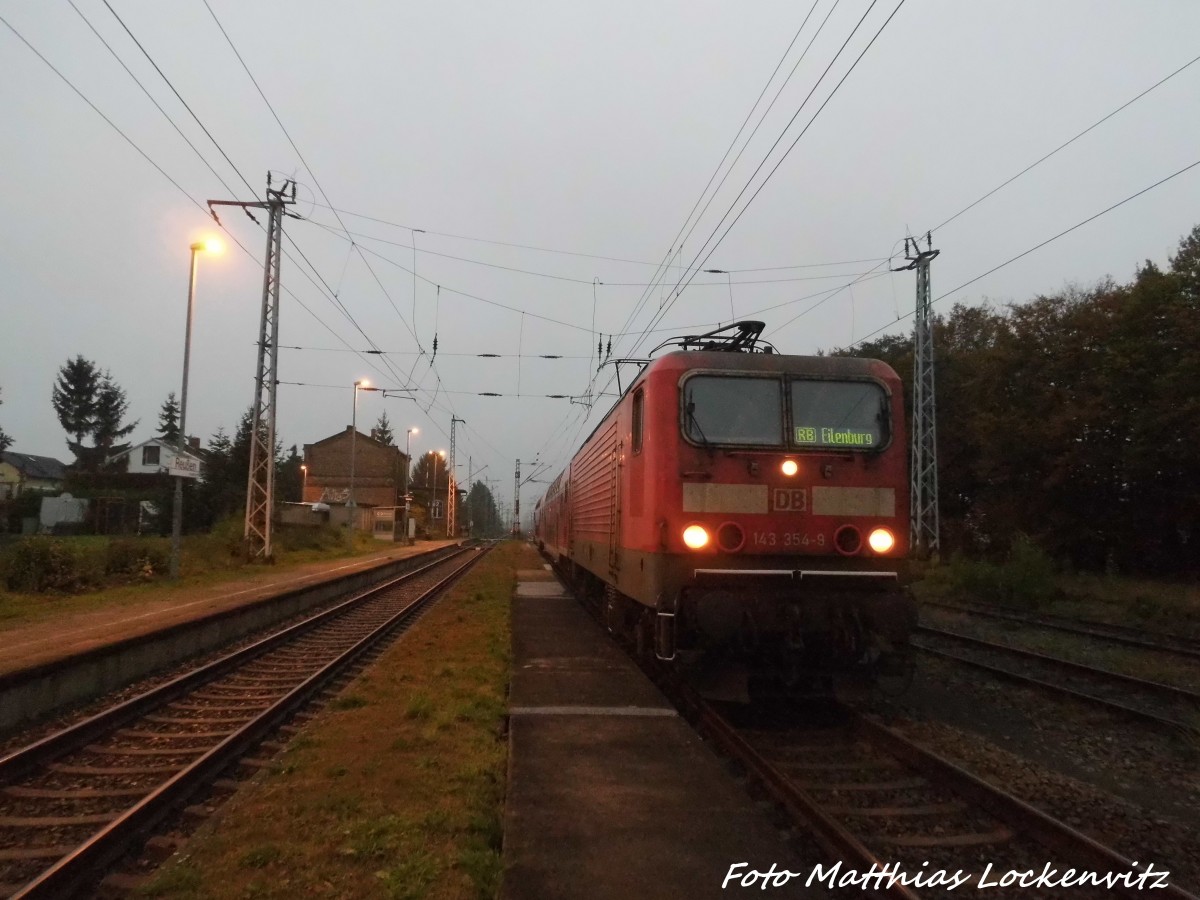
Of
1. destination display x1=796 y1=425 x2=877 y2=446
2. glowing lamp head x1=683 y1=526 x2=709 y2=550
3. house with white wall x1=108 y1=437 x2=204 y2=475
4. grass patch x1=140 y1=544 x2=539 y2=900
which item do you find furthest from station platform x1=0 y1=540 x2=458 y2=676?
house with white wall x1=108 y1=437 x2=204 y2=475

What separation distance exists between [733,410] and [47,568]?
15.1m

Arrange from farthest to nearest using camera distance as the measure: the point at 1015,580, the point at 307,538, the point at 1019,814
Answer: the point at 307,538, the point at 1015,580, the point at 1019,814

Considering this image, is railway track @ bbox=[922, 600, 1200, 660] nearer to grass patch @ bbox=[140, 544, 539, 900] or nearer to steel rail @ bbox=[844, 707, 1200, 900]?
steel rail @ bbox=[844, 707, 1200, 900]

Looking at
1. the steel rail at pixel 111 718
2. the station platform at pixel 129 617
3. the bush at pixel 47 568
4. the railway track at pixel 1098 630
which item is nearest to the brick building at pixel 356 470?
the station platform at pixel 129 617

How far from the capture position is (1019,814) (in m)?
5.15

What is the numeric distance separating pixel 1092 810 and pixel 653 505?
3.87 m

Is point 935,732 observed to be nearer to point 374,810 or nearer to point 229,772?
point 374,810

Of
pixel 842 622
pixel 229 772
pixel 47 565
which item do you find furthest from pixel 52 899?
pixel 47 565

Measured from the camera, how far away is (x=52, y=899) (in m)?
4.25

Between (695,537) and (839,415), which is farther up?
(839,415)

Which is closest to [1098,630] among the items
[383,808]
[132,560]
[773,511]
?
[773,511]

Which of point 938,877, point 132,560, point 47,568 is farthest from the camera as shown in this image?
point 132,560

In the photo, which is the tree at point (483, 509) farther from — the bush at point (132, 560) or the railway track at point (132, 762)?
the railway track at point (132, 762)

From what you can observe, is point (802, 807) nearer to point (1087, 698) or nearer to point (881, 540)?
point (881, 540)
